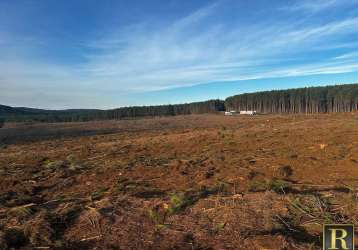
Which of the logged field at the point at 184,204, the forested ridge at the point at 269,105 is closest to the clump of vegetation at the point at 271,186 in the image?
the logged field at the point at 184,204

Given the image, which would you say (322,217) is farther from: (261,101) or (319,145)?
(261,101)

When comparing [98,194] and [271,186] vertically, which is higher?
[271,186]

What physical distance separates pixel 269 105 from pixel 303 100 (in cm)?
1238

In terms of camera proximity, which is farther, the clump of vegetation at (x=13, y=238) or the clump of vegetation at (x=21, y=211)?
the clump of vegetation at (x=21, y=211)

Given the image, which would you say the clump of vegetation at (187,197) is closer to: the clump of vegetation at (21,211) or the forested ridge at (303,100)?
the clump of vegetation at (21,211)

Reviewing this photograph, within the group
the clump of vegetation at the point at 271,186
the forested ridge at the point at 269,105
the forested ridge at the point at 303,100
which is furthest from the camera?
the forested ridge at the point at 269,105

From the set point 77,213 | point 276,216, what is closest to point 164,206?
point 77,213

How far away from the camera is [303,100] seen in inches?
3809

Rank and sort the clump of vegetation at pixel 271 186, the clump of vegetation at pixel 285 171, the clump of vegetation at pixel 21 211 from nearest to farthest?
1. the clump of vegetation at pixel 21 211
2. the clump of vegetation at pixel 271 186
3. the clump of vegetation at pixel 285 171

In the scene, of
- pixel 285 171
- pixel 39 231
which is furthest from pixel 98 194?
pixel 285 171

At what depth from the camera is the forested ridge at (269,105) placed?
8544cm

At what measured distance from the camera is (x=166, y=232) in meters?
4.44

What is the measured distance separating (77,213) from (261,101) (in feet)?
353

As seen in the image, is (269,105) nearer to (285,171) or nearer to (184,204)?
(285,171)
